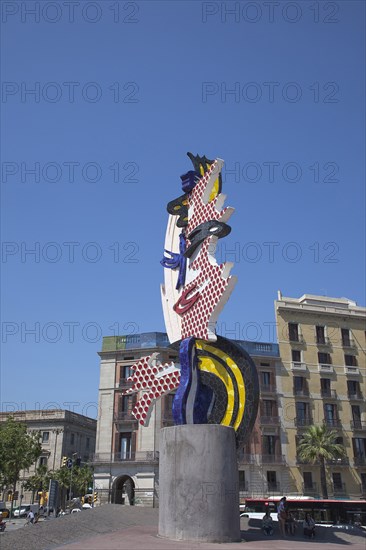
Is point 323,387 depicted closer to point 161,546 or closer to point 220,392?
→ point 220,392

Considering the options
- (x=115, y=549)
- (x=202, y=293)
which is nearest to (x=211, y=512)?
(x=115, y=549)

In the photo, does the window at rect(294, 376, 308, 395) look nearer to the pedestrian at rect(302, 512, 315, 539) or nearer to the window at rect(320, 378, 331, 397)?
the window at rect(320, 378, 331, 397)

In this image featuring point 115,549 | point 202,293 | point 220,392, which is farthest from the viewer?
point 202,293

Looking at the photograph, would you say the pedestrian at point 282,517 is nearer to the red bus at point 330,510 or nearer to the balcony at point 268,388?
the red bus at point 330,510

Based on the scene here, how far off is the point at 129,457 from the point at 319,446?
17.2m

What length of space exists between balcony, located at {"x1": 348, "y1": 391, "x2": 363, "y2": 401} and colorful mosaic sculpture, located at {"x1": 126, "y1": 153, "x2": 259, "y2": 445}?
123 feet

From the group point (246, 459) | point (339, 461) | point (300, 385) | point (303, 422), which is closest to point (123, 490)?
point (246, 459)

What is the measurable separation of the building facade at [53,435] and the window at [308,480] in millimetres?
29015

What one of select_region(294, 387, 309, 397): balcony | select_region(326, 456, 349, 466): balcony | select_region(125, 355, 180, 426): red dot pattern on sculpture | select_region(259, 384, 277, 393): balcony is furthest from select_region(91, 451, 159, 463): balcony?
select_region(125, 355, 180, 426): red dot pattern on sculpture

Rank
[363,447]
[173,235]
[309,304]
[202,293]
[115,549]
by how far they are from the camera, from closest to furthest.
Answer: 1. [115,549]
2. [202,293]
3. [173,235]
4. [363,447]
5. [309,304]

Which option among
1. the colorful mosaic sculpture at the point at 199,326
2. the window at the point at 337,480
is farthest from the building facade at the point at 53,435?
the colorful mosaic sculpture at the point at 199,326

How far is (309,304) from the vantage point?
189 feet

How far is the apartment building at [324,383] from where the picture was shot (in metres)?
49.9

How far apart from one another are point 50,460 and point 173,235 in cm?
5014
